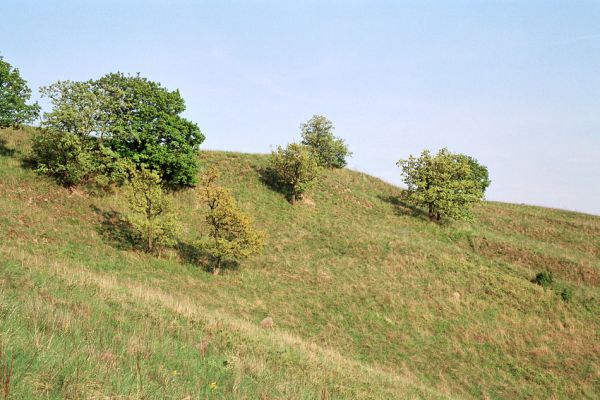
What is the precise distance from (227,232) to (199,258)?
373cm

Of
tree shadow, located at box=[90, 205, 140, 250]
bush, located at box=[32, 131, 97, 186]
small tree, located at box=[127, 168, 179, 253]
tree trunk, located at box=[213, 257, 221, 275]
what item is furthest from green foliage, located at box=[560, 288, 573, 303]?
bush, located at box=[32, 131, 97, 186]

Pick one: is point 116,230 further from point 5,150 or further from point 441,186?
point 441,186

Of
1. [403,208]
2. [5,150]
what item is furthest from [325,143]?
[5,150]

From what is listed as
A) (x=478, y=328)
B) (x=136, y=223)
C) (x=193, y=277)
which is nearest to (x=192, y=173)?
(x=136, y=223)

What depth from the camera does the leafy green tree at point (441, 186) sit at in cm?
4716

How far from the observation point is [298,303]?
91.4 feet

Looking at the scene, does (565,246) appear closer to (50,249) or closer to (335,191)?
(335,191)

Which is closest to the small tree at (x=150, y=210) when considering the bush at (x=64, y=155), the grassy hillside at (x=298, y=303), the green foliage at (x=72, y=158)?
the grassy hillside at (x=298, y=303)

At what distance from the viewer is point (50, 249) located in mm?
24094

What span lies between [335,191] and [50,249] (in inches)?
1369

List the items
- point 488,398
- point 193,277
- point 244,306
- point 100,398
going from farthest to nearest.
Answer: point 193,277 < point 244,306 < point 488,398 < point 100,398

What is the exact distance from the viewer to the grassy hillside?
7090 mm

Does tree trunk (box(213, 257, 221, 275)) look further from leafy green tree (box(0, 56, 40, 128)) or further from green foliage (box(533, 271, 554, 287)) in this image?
green foliage (box(533, 271, 554, 287))

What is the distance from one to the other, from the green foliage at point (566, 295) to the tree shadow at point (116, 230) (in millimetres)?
38134
